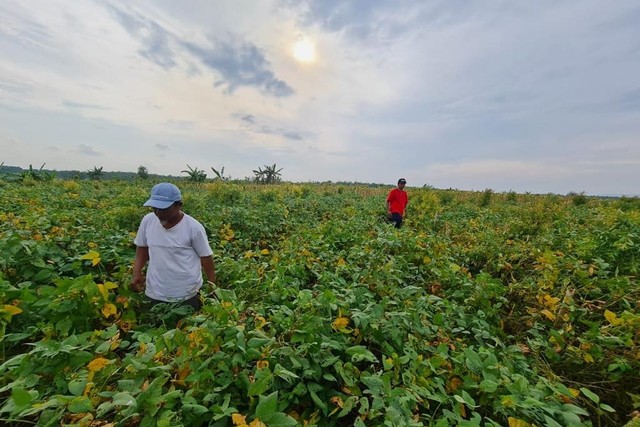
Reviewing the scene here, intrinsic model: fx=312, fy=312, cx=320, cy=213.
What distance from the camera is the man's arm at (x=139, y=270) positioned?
2.67 meters

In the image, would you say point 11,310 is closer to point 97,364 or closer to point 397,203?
point 97,364

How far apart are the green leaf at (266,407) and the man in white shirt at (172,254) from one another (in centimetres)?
166

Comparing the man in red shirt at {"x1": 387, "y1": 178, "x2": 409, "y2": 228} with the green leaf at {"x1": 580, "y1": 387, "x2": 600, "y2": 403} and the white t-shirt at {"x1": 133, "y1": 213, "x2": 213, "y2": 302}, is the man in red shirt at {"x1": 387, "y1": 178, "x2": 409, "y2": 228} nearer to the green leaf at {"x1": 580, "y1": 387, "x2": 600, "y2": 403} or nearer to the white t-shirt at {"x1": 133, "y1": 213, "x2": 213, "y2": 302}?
the white t-shirt at {"x1": 133, "y1": 213, "x2": 213, "y2": 302}

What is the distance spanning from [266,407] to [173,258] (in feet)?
5.93

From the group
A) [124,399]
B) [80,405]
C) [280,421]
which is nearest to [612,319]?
[280,421]

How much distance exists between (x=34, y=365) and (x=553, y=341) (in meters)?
3.21

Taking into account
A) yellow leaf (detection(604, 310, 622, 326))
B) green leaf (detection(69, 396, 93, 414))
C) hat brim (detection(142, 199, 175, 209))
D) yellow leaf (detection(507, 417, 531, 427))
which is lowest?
yellow leaf (detection(507, 417, 531, 427))

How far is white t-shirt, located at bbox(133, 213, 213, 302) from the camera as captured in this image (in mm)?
2600

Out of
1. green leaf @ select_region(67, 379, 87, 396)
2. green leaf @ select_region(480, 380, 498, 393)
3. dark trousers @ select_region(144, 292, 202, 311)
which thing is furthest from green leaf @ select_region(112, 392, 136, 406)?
green leaf @ select_region(480, 380, 498, 393)

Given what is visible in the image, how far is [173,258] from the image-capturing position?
8.58 feet

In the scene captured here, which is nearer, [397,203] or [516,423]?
[516,423]

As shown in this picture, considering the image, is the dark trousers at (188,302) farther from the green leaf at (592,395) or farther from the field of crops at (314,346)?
the green leaf at (592,395)

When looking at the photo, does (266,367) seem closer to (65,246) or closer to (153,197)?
(153,197)

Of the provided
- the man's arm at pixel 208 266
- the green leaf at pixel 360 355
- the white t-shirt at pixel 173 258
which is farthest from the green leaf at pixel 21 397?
the man's arm at pixel 208 266
